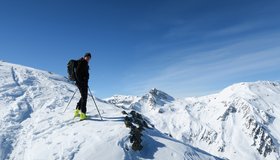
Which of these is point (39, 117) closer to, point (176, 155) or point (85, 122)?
point (85, 122)

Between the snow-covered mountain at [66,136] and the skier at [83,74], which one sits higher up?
the skier at [83,74]

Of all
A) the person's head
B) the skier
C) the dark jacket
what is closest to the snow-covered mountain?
the skier

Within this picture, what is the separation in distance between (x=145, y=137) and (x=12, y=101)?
39.2 ft

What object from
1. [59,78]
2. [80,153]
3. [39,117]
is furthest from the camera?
[59,78]

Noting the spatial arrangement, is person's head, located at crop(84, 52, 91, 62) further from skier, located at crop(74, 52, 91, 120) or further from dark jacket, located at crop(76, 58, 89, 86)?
dark jacket, located at crop(76, 58, 89, 86)

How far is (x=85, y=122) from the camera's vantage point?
20688mm

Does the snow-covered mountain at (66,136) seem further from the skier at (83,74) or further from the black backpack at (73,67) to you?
the black backpack at (73,67)

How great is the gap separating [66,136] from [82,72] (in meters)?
4.14

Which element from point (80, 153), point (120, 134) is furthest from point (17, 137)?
point (120, 134)

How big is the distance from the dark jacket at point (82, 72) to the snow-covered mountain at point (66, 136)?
2657mm

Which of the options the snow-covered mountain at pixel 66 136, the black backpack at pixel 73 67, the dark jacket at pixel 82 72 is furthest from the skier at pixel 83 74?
the snow-covered mountain at pixel 66 136

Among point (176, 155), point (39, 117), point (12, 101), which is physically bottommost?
point (176, 155)

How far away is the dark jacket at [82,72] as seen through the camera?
20.2 m

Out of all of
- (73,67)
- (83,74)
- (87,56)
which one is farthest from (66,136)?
(87,56)
